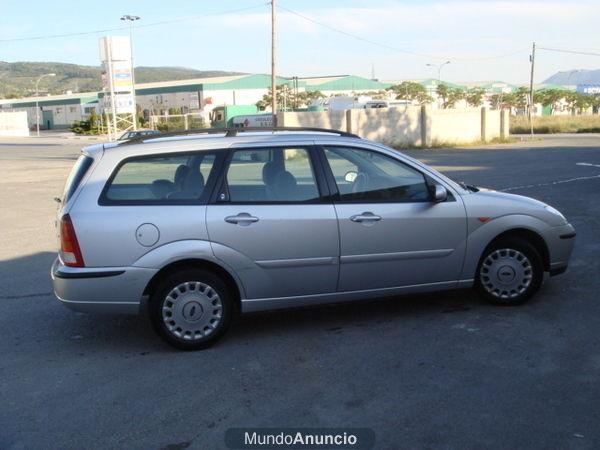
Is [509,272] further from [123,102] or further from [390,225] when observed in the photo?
[123,102]

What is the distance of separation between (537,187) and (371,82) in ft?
291

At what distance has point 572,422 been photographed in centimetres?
407

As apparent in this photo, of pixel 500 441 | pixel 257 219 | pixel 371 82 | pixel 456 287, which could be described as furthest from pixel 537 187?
pixel 371 82

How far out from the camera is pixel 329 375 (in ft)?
16.0

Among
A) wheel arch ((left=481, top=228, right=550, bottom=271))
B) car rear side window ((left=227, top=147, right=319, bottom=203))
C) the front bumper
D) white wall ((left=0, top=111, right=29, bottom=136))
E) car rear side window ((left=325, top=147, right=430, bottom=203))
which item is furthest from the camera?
white wall ((left=0, top=111, right=29, bottom=136))

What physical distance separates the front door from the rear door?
0.50 feet

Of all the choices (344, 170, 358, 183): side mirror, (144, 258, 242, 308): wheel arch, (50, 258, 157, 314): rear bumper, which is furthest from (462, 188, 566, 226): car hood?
(50, 258, 157, 314): rear bumper

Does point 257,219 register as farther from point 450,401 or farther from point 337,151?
point 450,401

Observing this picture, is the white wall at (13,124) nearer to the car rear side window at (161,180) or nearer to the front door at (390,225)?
the car rear side window at (161,180)

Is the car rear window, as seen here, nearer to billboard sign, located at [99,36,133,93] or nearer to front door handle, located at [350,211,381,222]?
front door handle, located at [350,211,381,222]

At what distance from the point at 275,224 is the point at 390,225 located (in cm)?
98

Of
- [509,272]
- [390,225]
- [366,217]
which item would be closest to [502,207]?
[509,272]

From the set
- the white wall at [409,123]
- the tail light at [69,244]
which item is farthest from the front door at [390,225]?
the white wall at [409,123]

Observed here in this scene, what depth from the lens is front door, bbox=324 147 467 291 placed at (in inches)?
226
